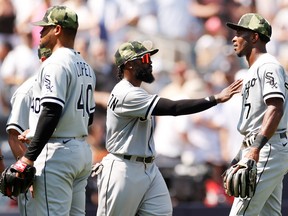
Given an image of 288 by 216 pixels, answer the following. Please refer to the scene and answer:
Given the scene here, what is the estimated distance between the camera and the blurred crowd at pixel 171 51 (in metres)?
12.1

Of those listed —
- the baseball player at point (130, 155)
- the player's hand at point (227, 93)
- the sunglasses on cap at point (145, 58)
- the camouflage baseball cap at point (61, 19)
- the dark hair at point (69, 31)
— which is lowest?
the baseball player at point (130, 155)

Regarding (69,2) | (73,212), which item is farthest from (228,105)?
(73,212)

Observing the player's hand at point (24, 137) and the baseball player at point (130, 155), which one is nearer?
the player's hand at point (24, 137)

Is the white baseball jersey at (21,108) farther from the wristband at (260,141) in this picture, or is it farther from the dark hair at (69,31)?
the wristband at (260,141)

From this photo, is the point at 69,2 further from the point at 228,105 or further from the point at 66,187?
the point at 66,187

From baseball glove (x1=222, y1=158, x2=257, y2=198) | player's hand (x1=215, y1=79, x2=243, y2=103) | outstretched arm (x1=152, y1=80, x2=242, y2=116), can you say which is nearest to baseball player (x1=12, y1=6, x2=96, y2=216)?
outstretched arm (x1=152, y1=80, x2=242, y2=116)

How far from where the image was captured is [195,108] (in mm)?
6871

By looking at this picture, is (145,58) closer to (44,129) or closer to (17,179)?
(44,129)

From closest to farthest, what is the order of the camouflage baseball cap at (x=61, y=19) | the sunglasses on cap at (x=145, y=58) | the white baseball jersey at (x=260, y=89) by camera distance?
the camouflage baseball cap at (x=61, y=19), the white baseball jersey at (x=260, y=89), the sunglasses on cap at (x=145, y=58)

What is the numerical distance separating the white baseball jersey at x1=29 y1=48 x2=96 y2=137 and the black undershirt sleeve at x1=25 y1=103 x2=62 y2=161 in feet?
0.22

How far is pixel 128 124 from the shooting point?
7289 millimetres

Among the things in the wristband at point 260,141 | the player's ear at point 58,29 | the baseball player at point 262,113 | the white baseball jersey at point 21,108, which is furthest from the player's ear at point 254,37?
the white baseball jersey at point 21,108

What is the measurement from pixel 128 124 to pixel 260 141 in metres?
1.26

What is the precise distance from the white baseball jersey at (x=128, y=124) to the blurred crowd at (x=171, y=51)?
465 cm
